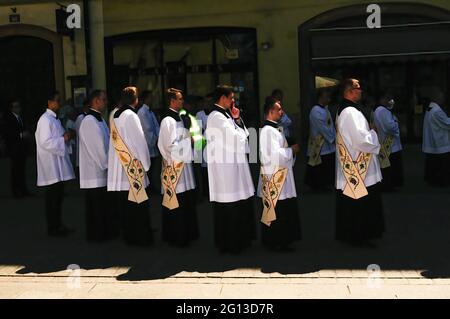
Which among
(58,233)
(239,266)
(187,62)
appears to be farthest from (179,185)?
(187,62)

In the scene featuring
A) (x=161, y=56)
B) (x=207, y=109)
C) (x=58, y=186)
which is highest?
(x=161, y=56)

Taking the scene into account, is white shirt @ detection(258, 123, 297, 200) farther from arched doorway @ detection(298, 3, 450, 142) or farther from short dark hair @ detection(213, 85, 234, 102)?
arched doorway @ detection(298, 3, 450, 142)

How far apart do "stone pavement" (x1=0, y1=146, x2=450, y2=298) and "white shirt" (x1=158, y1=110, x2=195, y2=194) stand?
799 mm

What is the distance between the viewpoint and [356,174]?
6.73 meters

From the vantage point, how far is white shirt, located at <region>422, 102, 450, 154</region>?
35.1ft

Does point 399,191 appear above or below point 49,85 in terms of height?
below

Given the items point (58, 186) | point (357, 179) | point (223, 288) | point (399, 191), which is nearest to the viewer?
point (223, 288)

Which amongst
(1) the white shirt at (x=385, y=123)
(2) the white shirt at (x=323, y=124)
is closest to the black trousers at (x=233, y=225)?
(2) the white shirt at (x=323, y=124)

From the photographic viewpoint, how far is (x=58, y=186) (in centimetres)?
797

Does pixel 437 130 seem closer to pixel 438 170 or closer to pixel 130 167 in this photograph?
pixel 438 170

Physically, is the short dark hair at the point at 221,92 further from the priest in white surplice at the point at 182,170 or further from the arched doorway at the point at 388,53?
the arched doorway at the point at 388,53

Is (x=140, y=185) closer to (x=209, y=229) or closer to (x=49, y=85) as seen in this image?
(x=209, y=229)

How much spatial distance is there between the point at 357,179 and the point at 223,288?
6.90 ft
